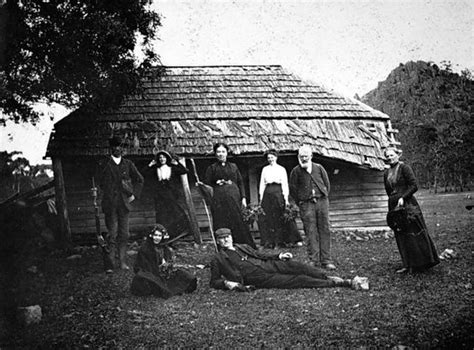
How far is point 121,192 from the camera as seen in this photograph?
5.79 m

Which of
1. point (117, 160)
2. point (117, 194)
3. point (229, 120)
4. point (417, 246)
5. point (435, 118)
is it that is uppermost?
point (229, 120)

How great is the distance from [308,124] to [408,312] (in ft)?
20.1

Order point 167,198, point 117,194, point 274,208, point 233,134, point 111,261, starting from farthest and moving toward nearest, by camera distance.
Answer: point 233,134 < point 274,208 < point 167,198 < point 117,194 < point 111,261

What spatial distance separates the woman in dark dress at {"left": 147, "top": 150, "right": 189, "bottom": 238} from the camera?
6230mm

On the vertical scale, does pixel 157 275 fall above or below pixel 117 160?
below

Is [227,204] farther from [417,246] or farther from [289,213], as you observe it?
[417,246]

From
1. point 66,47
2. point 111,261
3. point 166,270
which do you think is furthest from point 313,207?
point 66,47

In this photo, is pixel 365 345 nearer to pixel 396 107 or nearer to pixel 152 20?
pixel 152 20

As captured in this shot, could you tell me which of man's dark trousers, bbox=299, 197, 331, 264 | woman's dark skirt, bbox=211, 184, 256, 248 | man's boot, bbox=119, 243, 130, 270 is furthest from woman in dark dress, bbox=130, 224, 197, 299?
man's dark trousers, bbox=299, 197, 331, 264

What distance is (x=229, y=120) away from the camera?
9453 millimetres

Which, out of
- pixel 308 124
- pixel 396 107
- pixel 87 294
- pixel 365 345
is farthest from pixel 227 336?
pixel 396 107

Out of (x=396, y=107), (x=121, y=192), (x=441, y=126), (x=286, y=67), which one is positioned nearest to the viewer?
(x=121, y=192)

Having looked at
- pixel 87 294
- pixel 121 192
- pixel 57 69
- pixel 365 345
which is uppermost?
pixel 57 69

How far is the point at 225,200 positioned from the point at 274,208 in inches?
52.6
